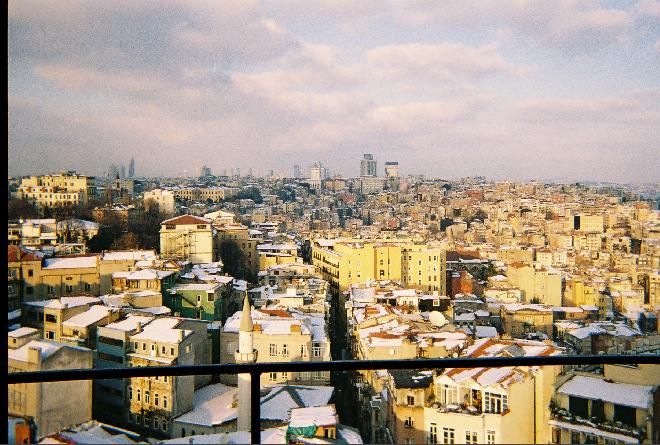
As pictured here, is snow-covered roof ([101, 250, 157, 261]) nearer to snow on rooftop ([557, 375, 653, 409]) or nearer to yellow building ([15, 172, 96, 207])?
yellow building ([15, 172, 96, 207])

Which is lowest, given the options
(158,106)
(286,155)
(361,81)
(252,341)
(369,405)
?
(369,405)

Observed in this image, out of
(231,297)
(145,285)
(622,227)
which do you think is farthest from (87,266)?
(622,227)

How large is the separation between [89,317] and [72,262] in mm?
420

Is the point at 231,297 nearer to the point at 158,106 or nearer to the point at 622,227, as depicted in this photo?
the point at 158,106

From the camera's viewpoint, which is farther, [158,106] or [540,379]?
[158,106]

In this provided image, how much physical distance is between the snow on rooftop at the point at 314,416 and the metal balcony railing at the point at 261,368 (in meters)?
0.68

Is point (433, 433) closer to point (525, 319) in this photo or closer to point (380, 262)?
point (525, 319)

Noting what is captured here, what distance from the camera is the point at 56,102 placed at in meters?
2.70

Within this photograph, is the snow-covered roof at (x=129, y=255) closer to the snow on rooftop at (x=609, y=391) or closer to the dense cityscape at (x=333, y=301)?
the dense cityscape at (x=333, y=301)

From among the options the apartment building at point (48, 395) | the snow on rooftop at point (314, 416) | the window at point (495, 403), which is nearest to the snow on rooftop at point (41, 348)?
the apartment building at point (48, 395)

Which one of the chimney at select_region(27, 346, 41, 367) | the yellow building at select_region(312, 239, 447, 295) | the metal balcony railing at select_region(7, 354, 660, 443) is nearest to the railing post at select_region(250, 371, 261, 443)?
the metal balcony railing at select_region(7, 354, 660, 443)

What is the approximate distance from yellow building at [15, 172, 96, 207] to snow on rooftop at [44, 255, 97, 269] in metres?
0.29

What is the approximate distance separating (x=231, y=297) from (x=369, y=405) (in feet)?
4.20

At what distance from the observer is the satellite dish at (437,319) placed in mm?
3160
